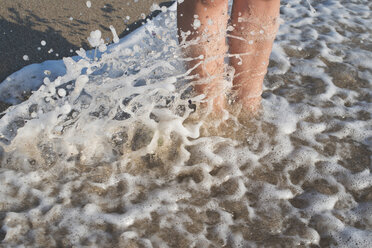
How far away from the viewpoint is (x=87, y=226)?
1.58 m

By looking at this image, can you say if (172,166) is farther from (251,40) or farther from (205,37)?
(251,40)

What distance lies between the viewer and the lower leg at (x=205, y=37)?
1.75 metres

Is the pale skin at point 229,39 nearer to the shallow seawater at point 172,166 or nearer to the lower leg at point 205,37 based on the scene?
the lower leg at point 205,37

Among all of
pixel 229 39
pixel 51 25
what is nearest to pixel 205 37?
pixel 229 39

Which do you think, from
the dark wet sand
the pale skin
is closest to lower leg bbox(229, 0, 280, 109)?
the pale skin

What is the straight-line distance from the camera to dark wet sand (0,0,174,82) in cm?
264

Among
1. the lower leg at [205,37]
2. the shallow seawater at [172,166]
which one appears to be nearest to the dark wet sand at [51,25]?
the shallow seawater at [172,166]

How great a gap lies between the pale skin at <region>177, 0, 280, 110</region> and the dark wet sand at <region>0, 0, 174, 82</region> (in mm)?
1258

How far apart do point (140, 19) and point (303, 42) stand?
153cm

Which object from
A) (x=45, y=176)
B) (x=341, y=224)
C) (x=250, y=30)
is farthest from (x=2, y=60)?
(x=341, y=224)

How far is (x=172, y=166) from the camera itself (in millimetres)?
1921

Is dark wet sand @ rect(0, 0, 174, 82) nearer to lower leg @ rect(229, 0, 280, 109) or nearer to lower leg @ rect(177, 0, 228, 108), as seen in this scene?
lower leg @ rect(177, 0, 228, 108)

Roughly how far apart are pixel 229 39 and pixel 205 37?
227 millimetres

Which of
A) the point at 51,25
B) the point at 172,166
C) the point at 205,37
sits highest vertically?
the point at 205,37
